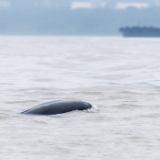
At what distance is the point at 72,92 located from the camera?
14742 mm

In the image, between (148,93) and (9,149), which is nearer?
(9,149)

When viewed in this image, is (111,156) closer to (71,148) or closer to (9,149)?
(71,148)

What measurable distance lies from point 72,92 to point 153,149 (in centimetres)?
790

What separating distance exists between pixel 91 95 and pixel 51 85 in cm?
319

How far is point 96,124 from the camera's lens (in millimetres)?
8859

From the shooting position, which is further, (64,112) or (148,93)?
(148,93)

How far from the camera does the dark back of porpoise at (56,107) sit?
9656mm

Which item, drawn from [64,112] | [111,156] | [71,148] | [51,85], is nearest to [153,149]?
[111,156]

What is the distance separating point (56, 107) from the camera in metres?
9.80

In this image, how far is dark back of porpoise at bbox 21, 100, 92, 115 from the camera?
9656 mm

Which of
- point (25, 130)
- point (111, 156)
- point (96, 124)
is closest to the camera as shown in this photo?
point (111, 156)

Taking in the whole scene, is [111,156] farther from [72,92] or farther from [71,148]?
[72,92]

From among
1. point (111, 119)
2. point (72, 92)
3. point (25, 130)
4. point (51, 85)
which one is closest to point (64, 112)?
point (111, 119)

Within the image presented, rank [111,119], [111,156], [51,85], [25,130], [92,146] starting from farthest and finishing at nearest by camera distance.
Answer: [51,85]
[111,119]
[25,130]
[92,146]
[111,156]
